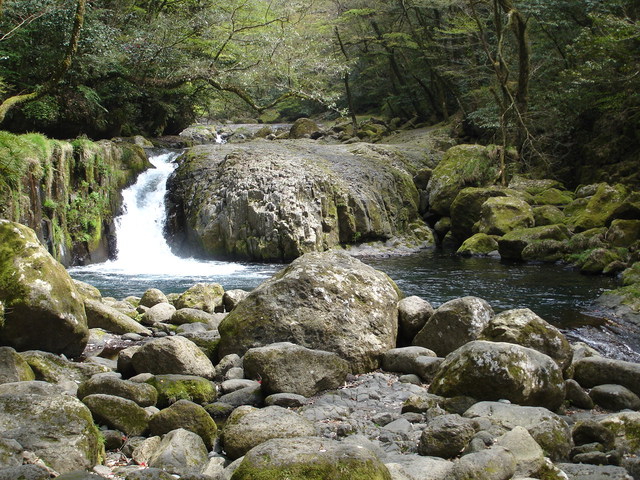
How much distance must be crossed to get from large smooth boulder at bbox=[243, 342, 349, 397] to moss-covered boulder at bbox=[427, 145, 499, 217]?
633 inches

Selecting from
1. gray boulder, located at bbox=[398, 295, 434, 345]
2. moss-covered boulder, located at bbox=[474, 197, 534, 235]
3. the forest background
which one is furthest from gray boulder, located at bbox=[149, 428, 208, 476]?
moss-covered boulder, located at bbox=[474, 197, 534, 235]

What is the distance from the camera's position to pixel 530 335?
616cm

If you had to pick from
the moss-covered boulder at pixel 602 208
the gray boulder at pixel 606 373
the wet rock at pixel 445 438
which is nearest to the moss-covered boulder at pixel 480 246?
the moss-covered boulder at pixel 602 208

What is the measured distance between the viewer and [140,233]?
56.4 feet

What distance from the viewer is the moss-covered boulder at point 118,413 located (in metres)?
4.59

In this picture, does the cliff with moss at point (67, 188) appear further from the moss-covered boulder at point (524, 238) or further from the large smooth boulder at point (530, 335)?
the moss-covered boulder at point (524, 238)

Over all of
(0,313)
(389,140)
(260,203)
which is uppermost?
(389,140)

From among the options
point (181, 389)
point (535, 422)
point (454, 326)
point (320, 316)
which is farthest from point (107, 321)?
point (535, 422)

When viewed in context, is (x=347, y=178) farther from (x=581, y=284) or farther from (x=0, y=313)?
(x=0, y=313)

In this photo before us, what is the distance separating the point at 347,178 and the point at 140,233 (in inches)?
294

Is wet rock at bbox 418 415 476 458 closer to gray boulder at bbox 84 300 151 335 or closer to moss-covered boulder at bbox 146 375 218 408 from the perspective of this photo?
moss-covered boulder at bbox 146 375 218 408

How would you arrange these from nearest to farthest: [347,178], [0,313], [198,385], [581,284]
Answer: [198,385], [0,313], [581,284], [347,178]

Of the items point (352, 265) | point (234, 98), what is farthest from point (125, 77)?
point (352, 265)

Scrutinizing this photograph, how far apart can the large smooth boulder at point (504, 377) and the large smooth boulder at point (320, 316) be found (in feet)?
4.59
